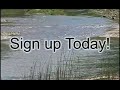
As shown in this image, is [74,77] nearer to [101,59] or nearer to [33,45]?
[101,59]

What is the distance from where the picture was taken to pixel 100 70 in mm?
1792

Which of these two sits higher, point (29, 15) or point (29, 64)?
point (29, 15)

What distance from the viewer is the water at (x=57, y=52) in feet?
5.75

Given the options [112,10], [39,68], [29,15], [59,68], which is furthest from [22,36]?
[112,10]

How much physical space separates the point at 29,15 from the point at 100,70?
1.03 metres

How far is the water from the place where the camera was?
1.75 meters

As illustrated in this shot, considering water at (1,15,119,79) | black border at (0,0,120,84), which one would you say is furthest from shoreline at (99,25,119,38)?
black border at (0,0,120,84)
